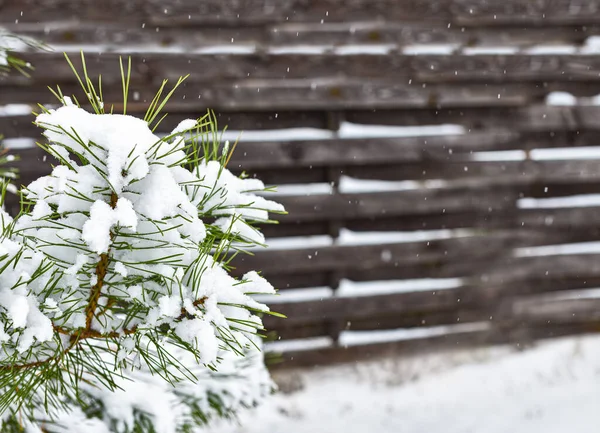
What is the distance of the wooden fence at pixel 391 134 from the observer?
204cm

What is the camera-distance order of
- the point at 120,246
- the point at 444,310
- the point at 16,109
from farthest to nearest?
the point at 444,310, the point at 16,109, the point at 120,246

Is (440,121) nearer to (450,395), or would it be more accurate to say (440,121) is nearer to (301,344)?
(301,344)

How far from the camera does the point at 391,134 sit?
2.35 meters

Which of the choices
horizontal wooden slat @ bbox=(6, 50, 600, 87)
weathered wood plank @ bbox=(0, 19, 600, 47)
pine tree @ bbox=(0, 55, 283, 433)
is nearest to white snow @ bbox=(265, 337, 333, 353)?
horizontal wooden slat @ bbox=(6, 50, 600, 87)

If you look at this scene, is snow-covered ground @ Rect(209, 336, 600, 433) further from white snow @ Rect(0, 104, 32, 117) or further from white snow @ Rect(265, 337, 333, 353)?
white snow @ Rect(0, 104, 32, 117)

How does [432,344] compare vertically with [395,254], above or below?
below

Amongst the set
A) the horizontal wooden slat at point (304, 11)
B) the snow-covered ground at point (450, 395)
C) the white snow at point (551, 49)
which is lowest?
the snow-covered ground at point (450, 395)

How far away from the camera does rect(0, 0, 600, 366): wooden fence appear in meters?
2.04

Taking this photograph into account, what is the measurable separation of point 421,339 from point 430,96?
3.98ft

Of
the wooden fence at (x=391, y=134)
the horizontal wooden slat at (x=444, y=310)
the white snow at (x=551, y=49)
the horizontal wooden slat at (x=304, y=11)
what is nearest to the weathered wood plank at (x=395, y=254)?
the wooden fence at (x=391, y=134)

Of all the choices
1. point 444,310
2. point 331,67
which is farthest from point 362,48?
point 444,310

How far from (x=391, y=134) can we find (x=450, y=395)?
4.33 feet

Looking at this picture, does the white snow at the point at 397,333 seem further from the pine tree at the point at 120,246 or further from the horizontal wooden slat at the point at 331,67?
the pine tree at the point at 120,246

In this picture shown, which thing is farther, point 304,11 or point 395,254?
point 395,254
